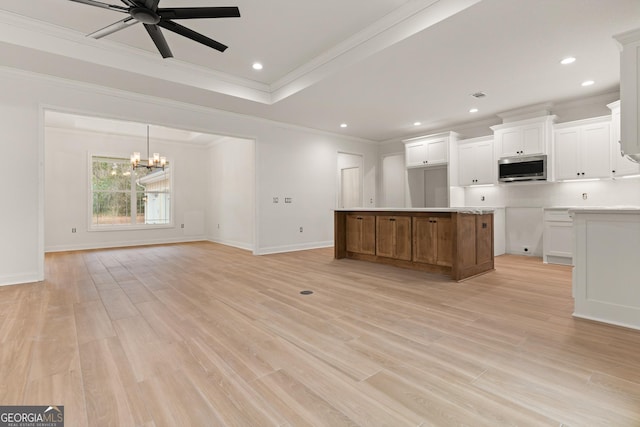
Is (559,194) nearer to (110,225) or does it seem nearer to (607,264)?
(607,264)

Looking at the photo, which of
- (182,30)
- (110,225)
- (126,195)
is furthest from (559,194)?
(110,225)

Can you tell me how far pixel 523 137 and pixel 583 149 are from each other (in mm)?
914

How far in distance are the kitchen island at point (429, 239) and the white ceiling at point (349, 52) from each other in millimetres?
1945

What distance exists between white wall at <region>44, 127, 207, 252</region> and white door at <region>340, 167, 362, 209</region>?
4.80 metres

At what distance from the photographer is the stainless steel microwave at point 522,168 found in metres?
5.43

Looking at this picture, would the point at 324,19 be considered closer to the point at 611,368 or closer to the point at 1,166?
the point at 611,368

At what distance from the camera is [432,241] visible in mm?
4312

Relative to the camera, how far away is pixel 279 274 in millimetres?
4426

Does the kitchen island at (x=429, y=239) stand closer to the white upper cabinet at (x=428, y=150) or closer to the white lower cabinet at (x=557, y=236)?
the white lower cabinet at (x=557, y=236)

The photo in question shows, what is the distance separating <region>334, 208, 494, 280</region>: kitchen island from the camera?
13.2ft

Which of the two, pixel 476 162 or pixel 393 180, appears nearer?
pixel 476 162

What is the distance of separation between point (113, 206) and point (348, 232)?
20.9 feet

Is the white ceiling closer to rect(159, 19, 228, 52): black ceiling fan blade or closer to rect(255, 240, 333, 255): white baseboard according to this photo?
rect(159, 19, 228, 52): black ceiling fan blade

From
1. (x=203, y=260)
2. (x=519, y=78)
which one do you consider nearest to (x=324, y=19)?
(x=519, y=78)
